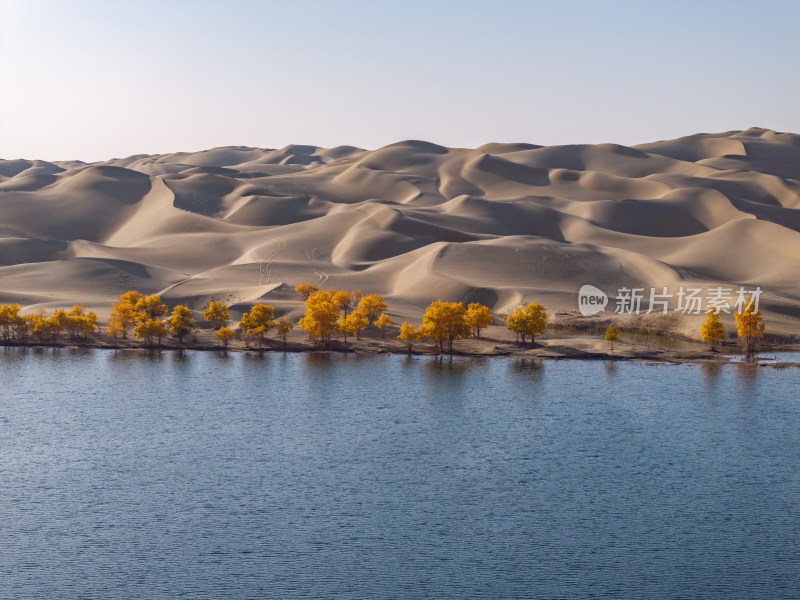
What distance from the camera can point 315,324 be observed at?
11675cm

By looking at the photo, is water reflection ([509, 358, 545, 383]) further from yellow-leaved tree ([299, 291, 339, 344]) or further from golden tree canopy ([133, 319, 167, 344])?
golden tree canopy ([133, 319, 167, 344])

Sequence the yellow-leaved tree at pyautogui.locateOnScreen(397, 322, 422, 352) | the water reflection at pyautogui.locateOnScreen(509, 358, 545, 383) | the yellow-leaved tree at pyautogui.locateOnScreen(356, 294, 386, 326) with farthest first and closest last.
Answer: the yellow-leaved tree at pyautogui.locateOnScreen(356, 294, 386, 326), the yellow-leaved tree at pyautogui.locateOnScreen(397, 322, 422, 352), the water reflection at pyautogui.locateOnScreen(509, 358, 545, 383)

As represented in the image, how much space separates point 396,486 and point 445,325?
55707 millimetres

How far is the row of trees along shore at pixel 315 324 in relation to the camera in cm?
11550

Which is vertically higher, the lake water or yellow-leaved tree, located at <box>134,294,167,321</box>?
yellow-leaved tree, located at <box>134,294,167,321</box>

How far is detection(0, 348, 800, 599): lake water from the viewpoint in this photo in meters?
46.9

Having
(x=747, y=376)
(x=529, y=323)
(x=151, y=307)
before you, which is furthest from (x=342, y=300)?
(x=747, y=376)

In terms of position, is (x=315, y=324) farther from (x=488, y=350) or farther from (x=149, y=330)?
(x=488, y=350)

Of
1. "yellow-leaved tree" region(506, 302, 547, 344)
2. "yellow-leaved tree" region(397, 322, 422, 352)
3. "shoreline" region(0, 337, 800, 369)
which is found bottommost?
"shoreline" region(0, 337, 800, 369)

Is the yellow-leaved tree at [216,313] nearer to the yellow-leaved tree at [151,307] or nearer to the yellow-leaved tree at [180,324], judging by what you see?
the yellow-leaved tree at [180,324]

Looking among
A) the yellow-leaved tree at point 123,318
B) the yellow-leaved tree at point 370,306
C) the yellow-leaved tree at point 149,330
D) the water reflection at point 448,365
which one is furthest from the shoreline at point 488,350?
the yellow-leaved tree at point 370,306

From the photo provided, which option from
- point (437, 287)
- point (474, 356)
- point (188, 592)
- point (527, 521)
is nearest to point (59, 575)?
point (188, 592)

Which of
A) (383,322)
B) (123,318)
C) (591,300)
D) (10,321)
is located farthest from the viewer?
(591,300)

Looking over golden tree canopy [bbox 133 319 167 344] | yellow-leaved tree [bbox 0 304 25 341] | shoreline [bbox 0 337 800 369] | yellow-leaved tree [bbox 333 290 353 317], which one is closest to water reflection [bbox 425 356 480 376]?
shoreline [bbox 0 337 800 369]
